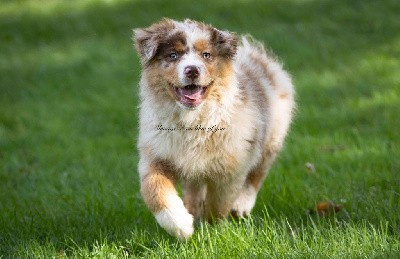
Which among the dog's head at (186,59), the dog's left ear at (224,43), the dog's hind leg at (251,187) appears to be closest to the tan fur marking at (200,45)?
the dog's head at (186,59)

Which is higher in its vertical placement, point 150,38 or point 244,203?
point 150,38

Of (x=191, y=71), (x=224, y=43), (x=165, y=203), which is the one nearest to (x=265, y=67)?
(x=224, y=43)

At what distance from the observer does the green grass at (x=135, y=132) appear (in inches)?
197

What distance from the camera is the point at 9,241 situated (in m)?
5.25

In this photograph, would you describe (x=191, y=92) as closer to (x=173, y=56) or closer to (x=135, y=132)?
(x=173, y=56)

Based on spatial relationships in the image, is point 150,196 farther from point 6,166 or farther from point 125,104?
point 125,104

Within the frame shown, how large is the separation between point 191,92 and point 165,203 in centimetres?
71

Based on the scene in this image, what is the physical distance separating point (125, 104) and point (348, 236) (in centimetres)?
651

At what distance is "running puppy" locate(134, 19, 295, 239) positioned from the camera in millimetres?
5125

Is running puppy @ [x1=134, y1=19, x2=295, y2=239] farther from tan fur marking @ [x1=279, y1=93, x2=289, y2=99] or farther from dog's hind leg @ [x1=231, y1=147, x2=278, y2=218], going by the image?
tan fur marking @ [x1=279, y1=93, x2=289, y2=99]

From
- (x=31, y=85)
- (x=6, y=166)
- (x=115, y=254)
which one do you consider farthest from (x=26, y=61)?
(x=115, y=254)

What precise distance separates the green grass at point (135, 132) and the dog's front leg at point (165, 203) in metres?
0.10

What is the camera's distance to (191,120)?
5367 mm

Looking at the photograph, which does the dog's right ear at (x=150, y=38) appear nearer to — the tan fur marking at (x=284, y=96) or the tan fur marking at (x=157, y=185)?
the tan fur marking at (x=157, y=185)
